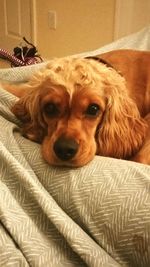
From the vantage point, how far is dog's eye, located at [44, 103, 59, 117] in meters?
1.19

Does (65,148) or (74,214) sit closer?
(74,214)

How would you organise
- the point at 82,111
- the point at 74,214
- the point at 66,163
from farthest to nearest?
the point at 82,111
the point at 66,163
the point at 74,214

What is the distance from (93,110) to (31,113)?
0.21 meters

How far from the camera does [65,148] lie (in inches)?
41.0

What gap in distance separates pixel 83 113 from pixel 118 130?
13 cm

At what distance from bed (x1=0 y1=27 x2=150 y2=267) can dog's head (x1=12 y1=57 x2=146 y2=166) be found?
0.17m

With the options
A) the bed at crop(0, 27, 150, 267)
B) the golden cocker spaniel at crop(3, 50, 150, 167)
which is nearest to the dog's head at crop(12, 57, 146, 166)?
the golden cocker spaniel at crop(3, 50, 150, 167)

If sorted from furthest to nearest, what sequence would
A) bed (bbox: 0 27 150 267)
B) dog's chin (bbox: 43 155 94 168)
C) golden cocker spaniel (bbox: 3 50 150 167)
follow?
1. golden cocker spaniel (bbox: 3 50 150 167)
2. dog's chin (bbox: 43 155 94 168)
3. bed (bbox: 0 27 150 267)

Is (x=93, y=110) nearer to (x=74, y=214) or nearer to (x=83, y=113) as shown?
(x=83, y=113)

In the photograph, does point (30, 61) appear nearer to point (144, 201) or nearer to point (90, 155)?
point (90, 155)

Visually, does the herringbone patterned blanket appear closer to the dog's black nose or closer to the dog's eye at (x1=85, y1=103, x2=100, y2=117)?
the dog's black nose

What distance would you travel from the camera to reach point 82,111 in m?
1.17

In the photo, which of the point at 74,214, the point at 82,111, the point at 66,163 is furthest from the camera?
the point at 82,111

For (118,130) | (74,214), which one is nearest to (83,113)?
(118,130)
